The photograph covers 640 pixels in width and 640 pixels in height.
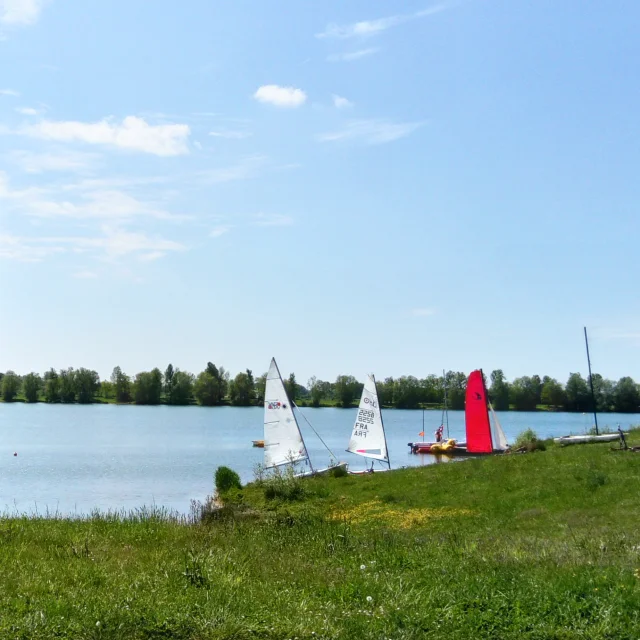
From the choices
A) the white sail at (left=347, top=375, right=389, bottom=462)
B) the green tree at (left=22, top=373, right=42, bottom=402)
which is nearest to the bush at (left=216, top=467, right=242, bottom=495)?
the white sail at (left=347, top=375, right=389, bottom=462)

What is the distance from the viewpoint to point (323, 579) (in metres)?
9.68

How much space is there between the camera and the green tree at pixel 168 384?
154750 mm

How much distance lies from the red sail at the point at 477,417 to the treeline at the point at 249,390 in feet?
324

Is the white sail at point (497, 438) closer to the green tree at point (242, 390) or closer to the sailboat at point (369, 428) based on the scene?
the sailboat at point (369, 428)

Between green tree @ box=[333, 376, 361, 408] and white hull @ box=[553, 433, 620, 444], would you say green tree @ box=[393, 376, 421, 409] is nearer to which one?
green tree @ box=[333, 376, 361, 408]

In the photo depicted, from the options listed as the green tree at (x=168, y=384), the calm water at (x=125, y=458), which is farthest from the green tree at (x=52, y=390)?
the calm water at (x=125, y=458)

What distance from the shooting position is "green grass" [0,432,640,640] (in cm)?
766

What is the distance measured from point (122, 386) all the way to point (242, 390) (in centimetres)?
2940

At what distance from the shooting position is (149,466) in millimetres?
48906

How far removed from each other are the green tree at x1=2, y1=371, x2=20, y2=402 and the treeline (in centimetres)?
21

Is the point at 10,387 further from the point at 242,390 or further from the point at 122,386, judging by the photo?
the point at 242,390

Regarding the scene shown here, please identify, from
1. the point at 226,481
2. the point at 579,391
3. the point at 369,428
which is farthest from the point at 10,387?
the point at 226,481

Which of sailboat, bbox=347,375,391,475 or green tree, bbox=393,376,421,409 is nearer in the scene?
sailboat, bbox=347,375,391,475

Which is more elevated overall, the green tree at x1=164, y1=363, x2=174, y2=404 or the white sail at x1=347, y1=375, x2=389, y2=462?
the green tree at x1=164, y1=363, x2=174, y2=404
